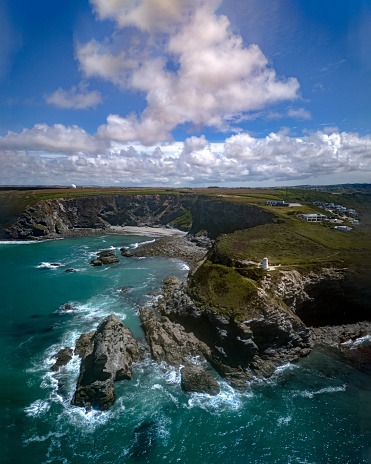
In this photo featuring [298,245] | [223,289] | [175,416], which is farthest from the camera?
[298,245]

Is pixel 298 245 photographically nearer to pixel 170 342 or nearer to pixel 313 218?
pixel 313 218

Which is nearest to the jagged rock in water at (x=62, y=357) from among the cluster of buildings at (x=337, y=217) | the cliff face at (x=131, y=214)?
the cliff face at (x=131, y=214)

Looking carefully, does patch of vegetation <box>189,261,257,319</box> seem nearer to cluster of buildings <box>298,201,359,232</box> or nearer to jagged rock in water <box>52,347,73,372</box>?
jagged rock in water <box>52,347,73,372</box>

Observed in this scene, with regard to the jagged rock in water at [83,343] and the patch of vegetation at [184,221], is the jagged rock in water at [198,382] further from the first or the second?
the patch of vegetation at [184,221]

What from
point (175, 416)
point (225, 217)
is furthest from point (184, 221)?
point (175, 416)

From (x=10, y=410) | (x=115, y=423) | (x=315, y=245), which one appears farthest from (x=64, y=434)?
(x=315, y=245)

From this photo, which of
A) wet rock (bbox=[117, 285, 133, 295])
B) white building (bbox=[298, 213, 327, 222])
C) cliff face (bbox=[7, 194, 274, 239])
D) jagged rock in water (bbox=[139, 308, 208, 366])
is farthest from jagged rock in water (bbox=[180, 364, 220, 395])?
white building (bbox=[298, 213, 327, 222])

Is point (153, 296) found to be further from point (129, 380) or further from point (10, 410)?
point (10, 410)
